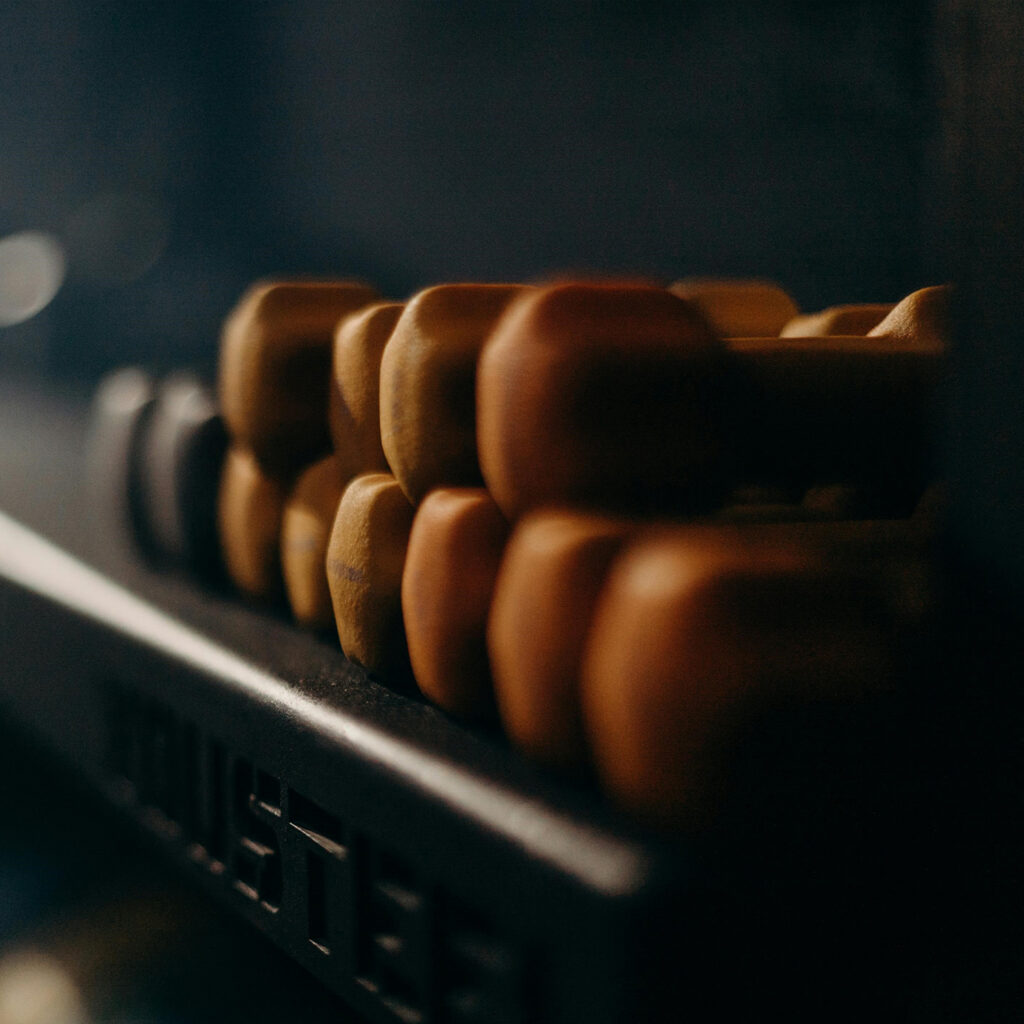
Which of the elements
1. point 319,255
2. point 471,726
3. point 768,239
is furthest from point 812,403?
point 319,255

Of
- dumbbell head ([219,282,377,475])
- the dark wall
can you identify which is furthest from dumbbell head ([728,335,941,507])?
dumbbell head ([219,282,377,475])

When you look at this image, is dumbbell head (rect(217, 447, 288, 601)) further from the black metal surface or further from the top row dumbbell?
the top row dumbbell

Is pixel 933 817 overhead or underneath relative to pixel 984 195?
underneath

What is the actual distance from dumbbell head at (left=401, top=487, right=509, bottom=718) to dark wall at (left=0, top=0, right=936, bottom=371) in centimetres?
27

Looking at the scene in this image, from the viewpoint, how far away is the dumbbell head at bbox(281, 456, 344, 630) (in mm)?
739

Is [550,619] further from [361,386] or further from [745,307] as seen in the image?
[745,307]

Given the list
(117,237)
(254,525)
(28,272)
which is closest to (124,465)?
(254,525)

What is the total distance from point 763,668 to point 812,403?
0.53 feet

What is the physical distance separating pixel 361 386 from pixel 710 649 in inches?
13.9

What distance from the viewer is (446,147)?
1452 mm

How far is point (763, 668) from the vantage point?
0.40 meters

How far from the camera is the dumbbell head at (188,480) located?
93cm

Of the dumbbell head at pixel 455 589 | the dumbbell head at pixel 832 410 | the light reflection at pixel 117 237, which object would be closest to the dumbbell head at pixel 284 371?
the dumbbell head at pixel 455 589

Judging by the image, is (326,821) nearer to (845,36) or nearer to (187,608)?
(187,608)
